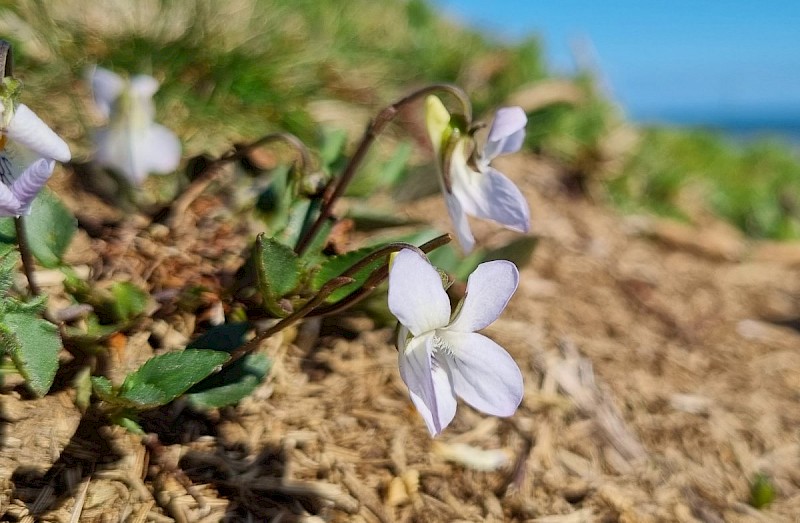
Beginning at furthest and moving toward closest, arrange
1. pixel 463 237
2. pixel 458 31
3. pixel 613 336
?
pixel 458 31 → pixel 613 336 → pixel 463 237

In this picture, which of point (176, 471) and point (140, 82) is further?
point (140, 82)

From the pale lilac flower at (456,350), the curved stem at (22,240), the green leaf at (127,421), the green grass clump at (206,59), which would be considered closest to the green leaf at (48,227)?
the curved stem at (22,240)

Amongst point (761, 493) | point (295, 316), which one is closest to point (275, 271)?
point (295, 316)

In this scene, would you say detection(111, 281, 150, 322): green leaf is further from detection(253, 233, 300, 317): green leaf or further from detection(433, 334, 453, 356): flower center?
detection(433, 334, 453, 356): flower center

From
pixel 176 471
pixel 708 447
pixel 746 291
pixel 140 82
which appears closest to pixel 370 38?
pixel 746 291

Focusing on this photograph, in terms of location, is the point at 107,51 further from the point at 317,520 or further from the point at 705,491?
the point at 705,491

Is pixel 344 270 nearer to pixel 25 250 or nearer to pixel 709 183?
pixel 25 250

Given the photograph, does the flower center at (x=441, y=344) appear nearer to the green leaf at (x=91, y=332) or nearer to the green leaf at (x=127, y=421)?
the green leaf at (x=127, y=421)

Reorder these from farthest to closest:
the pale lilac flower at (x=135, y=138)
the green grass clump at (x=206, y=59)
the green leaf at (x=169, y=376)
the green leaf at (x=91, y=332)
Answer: the green grass clump at (x=206, y=59)
the pale lilac flower at (x=135, y=138)
the green leaf at (x=91, y=332)
the green leaf at (x=169, y=376)
